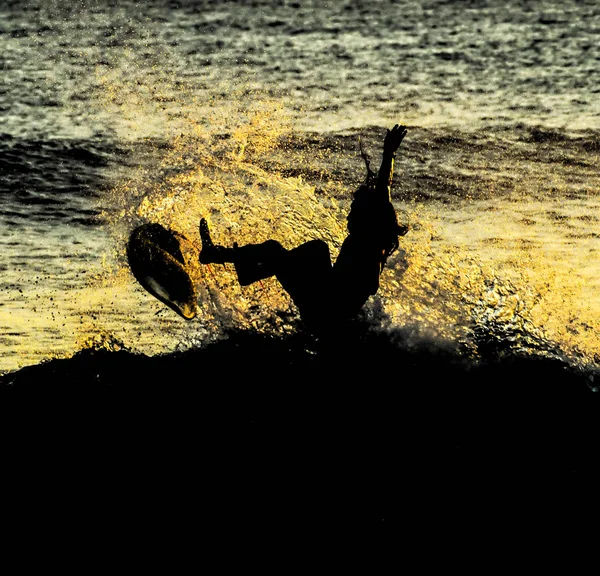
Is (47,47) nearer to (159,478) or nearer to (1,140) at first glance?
(1,140)

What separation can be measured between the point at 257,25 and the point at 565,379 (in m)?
3.04

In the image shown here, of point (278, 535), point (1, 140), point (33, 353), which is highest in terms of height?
point (1, 140)

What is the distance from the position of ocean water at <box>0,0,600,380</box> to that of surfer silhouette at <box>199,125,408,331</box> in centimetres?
Result: 47

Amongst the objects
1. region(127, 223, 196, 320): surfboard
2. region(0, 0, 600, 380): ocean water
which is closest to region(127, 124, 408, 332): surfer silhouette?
region(127, 223, 196, 320): surfboard

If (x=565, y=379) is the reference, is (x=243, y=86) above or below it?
above

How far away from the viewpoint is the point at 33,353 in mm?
3996

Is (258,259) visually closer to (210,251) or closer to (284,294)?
(210,251)

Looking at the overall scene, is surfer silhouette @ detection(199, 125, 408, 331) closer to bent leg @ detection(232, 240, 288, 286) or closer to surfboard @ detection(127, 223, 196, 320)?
bent leg @ detection(232, 240, 288, 286)

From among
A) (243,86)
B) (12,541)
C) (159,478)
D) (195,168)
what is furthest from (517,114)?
(12,541)

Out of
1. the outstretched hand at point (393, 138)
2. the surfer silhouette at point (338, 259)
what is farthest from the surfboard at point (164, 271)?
the outstretched hand at point (393, 138)

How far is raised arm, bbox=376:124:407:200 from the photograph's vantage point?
9.06 ft

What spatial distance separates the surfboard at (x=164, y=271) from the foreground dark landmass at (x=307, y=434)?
13.9 inches

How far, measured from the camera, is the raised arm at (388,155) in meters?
2.76

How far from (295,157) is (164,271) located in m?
1.60
